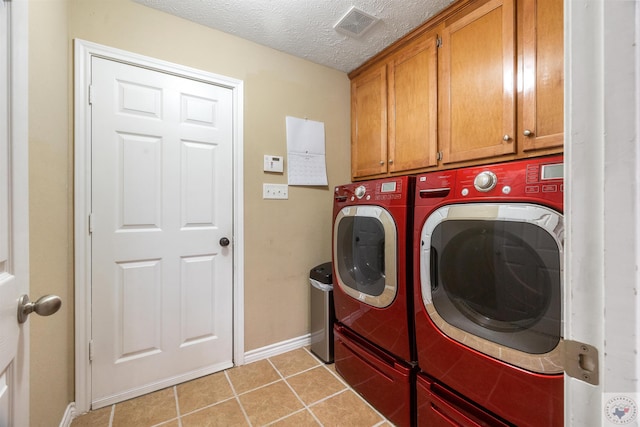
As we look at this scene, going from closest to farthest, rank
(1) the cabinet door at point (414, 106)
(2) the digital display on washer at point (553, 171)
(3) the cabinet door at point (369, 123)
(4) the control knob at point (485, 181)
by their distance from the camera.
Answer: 1. (2) the digital display on washer at point (553, 171)
2. (4) the control knob at point (485, 181)
3. (1) the cabinet door at point (414, 106)
4. (3) the cabinet door at point (369, 123)

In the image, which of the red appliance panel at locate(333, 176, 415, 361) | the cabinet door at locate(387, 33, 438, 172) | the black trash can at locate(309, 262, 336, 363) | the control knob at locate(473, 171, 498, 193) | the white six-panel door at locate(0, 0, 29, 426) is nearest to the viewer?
the white six-panel door at locate(0, 0, 29, 426)

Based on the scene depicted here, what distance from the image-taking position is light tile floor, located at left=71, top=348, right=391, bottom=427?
1.37 m

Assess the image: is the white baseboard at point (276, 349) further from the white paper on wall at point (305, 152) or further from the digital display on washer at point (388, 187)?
the digital display on washer at point (388, 187)

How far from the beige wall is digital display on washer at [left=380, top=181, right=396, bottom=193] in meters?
0.84

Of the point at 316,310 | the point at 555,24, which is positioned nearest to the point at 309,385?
the point at 316,310

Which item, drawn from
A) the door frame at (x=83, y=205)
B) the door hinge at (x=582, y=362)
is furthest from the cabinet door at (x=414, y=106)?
the door frame at (x=83, y=205)

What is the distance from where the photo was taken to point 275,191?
197 cm

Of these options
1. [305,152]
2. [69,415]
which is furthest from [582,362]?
[69,415]

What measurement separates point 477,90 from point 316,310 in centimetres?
175

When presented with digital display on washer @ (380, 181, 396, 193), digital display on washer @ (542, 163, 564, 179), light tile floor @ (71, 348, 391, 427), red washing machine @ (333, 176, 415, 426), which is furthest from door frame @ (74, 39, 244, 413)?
digital display on washer @ (542, 163, 564, 179)

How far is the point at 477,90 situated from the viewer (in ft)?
4.63

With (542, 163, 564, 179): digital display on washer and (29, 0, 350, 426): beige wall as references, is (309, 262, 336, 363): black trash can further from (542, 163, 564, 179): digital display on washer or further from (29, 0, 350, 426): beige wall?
(542, 163, 564, 179): digital display on washer

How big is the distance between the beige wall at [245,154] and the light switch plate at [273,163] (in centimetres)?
4

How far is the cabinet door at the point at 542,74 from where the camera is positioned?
1138 millimetres
